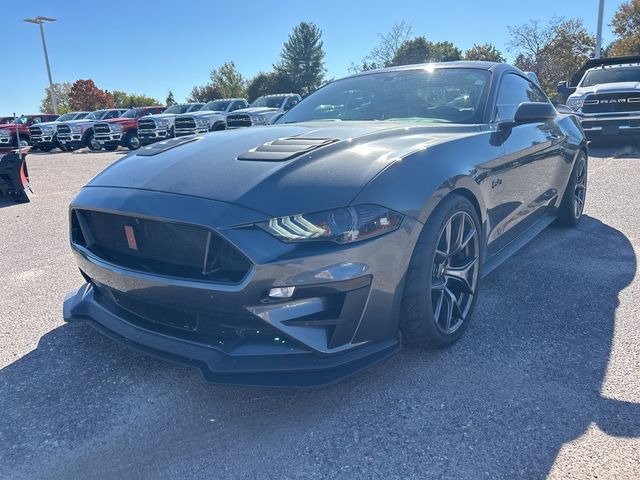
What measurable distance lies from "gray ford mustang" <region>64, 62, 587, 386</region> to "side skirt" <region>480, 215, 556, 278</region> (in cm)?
7

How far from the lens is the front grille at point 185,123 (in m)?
18.0

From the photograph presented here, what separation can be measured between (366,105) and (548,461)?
2.63 metres

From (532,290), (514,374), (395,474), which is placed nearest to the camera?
(395,474)

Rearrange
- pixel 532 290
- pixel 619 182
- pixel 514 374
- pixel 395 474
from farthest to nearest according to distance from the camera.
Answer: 1. pixel 619 182
2. pixel 532 290
3. pixel 514 374
4. pixel 395 474

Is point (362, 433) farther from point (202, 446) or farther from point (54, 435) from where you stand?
point (54, 435)

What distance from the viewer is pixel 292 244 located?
6.74 feet

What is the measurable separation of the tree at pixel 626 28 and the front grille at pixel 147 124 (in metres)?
31.8

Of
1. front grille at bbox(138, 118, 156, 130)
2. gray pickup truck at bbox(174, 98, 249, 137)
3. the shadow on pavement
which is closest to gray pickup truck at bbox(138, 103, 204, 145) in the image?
front grille at bbox(138, 118, 156, 130)

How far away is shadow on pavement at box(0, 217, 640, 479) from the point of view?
195 cm

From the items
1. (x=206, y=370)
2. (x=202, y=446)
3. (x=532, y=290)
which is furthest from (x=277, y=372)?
(x=532, y=290)

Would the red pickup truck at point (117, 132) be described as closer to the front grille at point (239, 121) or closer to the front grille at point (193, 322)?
the front grille at point (239, 121)

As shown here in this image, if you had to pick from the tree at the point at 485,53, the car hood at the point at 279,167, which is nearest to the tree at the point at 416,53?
the tree at the point at 485,53

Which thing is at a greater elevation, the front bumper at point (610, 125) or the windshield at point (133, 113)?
the windshield at point (133, 113)

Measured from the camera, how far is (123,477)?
1909 millimetres
